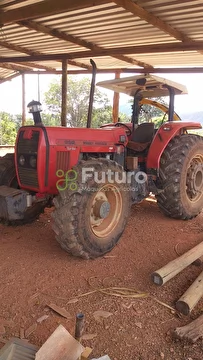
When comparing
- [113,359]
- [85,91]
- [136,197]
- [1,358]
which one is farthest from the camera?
[85,91]

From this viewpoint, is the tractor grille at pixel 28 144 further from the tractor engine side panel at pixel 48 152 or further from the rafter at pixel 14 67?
the rafter at pixel 14 67

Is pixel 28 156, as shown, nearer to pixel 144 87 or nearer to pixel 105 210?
pixel 105 210

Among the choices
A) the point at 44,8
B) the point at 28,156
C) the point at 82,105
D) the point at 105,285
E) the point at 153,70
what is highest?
the point at 44,8

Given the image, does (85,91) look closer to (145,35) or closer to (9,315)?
(145,35)

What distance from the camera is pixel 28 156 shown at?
11.4ft

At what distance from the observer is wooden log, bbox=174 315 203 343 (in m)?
2.04

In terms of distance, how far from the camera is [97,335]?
214 centimetres

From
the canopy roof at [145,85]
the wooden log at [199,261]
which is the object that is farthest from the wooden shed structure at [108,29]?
the wooden log at [199,261]

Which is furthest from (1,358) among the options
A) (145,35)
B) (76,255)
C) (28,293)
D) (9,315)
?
(145,35)

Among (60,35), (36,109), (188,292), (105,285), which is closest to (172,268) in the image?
(188,292)

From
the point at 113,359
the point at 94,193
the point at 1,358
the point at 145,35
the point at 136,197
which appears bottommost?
the point at 113,359

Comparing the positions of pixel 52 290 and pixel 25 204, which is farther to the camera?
pixel 25 204

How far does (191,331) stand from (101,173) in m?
1.71

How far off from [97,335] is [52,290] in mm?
694
